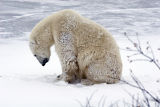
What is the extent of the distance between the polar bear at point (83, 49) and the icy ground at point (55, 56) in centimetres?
22

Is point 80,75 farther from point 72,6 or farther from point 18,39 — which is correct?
point 72,6

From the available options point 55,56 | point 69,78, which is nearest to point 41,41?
point 69,78

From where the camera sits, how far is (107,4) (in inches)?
624

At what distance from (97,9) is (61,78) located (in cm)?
929

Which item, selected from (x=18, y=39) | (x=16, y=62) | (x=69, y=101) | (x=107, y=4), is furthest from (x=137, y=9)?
(x=69, y=101)

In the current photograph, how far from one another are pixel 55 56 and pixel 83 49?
9.78ft

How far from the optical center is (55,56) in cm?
804

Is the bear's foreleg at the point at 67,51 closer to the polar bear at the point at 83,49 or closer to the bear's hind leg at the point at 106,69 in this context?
the polar bear at the point at 83,49

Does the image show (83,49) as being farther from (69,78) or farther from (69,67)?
(69,78)

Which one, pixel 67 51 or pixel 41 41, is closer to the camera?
pixel 67 51

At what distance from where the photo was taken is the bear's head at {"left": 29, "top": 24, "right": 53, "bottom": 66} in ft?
17.5

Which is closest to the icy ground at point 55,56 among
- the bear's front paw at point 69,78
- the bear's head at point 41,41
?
the bear's front paw at point 69,78

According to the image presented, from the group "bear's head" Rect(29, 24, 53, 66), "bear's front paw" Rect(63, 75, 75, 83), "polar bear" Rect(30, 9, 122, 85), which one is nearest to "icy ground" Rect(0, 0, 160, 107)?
"bear's front paw" Rect(63, 75, 75, 83)

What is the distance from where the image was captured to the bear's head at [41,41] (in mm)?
5344
